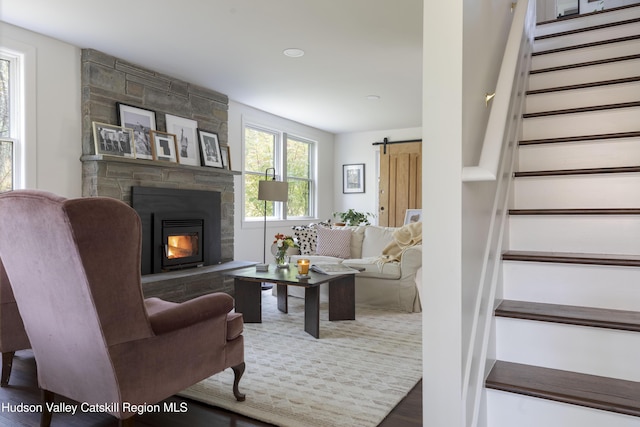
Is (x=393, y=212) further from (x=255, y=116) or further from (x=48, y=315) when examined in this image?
(x=48, y=315)

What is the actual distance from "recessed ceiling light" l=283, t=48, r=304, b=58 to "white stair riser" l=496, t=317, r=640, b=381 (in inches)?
128

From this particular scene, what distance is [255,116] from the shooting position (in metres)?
6.52

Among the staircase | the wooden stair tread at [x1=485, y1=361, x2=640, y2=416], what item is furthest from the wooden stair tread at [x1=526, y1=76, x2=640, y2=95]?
the wooden stair tread at [x1=485, y1=361, x2=640, y2=416]

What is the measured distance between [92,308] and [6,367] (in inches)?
55.7

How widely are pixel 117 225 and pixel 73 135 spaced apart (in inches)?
119

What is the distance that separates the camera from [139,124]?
4.58 metres

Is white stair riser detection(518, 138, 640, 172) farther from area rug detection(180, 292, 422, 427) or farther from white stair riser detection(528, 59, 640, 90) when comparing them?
area rug detection(180, 292, 422, 427)

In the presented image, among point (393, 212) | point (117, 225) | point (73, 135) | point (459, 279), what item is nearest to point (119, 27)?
point (73, 135)

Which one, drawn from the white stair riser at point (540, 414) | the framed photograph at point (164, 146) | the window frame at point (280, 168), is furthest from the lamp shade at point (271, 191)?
the white stair riser at point (540, 414)

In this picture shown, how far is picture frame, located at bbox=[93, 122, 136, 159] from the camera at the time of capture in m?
4.14

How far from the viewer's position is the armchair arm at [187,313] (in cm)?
186

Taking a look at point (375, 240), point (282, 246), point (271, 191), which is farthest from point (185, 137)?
point (375, 240)

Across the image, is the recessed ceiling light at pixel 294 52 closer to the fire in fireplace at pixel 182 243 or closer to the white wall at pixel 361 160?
the fire in fireplace at pixel 182 243

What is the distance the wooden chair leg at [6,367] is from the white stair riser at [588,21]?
438cm
